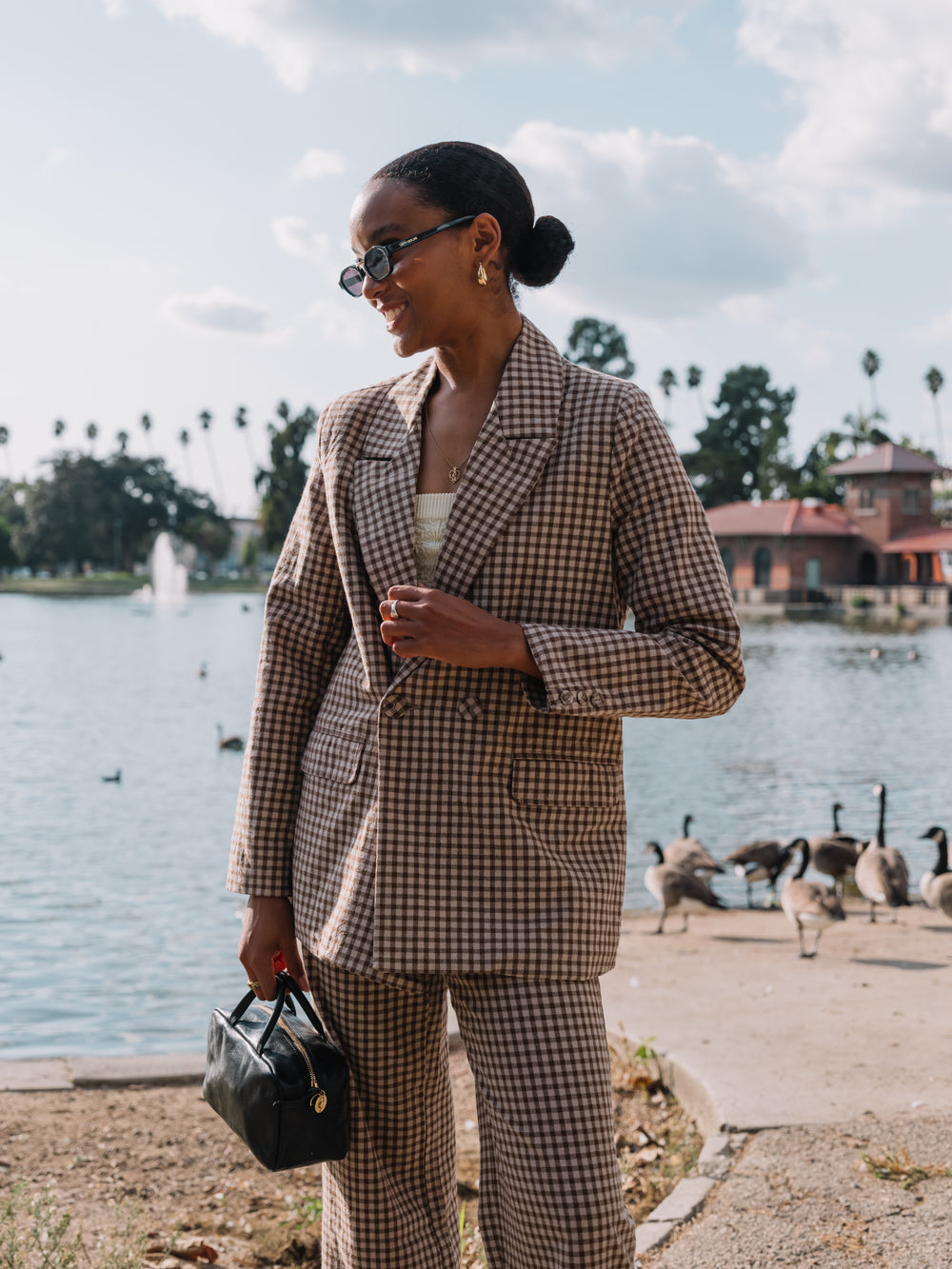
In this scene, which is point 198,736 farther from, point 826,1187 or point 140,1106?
point 826,1187

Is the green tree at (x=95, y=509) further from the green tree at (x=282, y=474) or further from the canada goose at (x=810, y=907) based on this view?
the canada goose at (x=810, y=907)

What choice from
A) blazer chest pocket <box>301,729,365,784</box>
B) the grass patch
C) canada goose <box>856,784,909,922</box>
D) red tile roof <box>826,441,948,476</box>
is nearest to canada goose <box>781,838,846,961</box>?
canada goose <box>856,784,909,922</box>

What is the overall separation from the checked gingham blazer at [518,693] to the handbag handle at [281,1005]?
118 millimetres

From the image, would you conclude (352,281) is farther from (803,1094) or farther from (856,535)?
(856,535)

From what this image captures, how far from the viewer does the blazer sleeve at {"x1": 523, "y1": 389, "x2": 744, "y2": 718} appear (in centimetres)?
207

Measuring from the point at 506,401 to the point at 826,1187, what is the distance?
2.52 meters

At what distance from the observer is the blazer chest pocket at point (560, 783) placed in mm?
2146

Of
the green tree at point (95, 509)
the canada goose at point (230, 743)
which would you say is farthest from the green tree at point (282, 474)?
the canada goose at point (230, 743)

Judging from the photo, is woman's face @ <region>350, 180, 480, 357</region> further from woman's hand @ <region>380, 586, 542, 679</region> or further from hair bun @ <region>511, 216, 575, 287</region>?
woman's hand @ <region>380, 586, 542, 679</region>

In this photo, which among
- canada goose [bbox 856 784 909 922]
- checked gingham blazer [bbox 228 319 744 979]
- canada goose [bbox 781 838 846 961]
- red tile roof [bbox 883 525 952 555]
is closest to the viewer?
checked gingham blazer [bbox 228 319 744 979]

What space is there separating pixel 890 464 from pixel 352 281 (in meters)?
71.8

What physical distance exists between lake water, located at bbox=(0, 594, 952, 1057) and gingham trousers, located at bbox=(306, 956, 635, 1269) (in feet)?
14.7

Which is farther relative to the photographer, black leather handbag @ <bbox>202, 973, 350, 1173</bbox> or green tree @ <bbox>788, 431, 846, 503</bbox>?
green tree @ <bbox>788, 431, 846, 503</bbox>

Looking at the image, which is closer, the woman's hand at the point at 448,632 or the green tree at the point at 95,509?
the woman's hand at the point at 448,632
